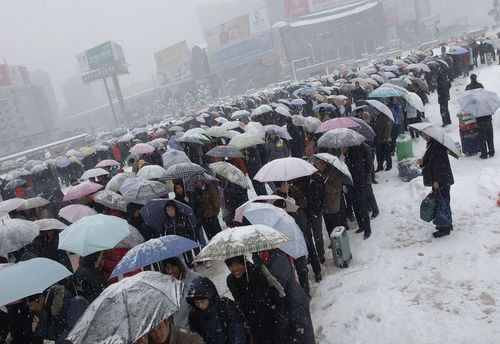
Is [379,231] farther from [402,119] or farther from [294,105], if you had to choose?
[294,105]

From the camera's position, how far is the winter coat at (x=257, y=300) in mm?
3381

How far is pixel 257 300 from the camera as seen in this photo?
3.42 meters

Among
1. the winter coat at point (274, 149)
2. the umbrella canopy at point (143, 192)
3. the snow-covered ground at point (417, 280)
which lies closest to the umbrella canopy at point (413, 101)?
the snow-covered ground at point (417, 280)

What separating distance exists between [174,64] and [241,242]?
213 ft

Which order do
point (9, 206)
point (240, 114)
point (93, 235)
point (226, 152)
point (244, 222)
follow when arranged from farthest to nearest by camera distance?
point (240, 114)
point (9, 206)
point (226, 152)
point (244, 222)
point (93, 235)

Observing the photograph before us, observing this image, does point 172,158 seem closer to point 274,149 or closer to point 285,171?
point 274,149

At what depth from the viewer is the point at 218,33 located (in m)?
61.1

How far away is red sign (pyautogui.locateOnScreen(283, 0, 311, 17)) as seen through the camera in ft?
206

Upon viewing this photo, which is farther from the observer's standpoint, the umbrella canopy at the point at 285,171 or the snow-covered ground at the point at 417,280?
the umbrella canopy at the point at 285,171

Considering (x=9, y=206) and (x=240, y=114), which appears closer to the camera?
(x=9, y=206)

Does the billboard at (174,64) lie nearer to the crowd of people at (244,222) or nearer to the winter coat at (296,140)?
the crowd of people at (244,222)

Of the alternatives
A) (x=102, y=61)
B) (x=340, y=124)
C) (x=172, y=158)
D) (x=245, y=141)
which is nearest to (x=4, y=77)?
(x=102, y=61)

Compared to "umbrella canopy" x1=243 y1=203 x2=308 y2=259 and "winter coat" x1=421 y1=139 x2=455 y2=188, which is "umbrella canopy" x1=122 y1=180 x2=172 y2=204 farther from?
"winter coat" x1=421 y1=139 x2=455 y2=188

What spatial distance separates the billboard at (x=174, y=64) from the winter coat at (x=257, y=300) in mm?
60801
